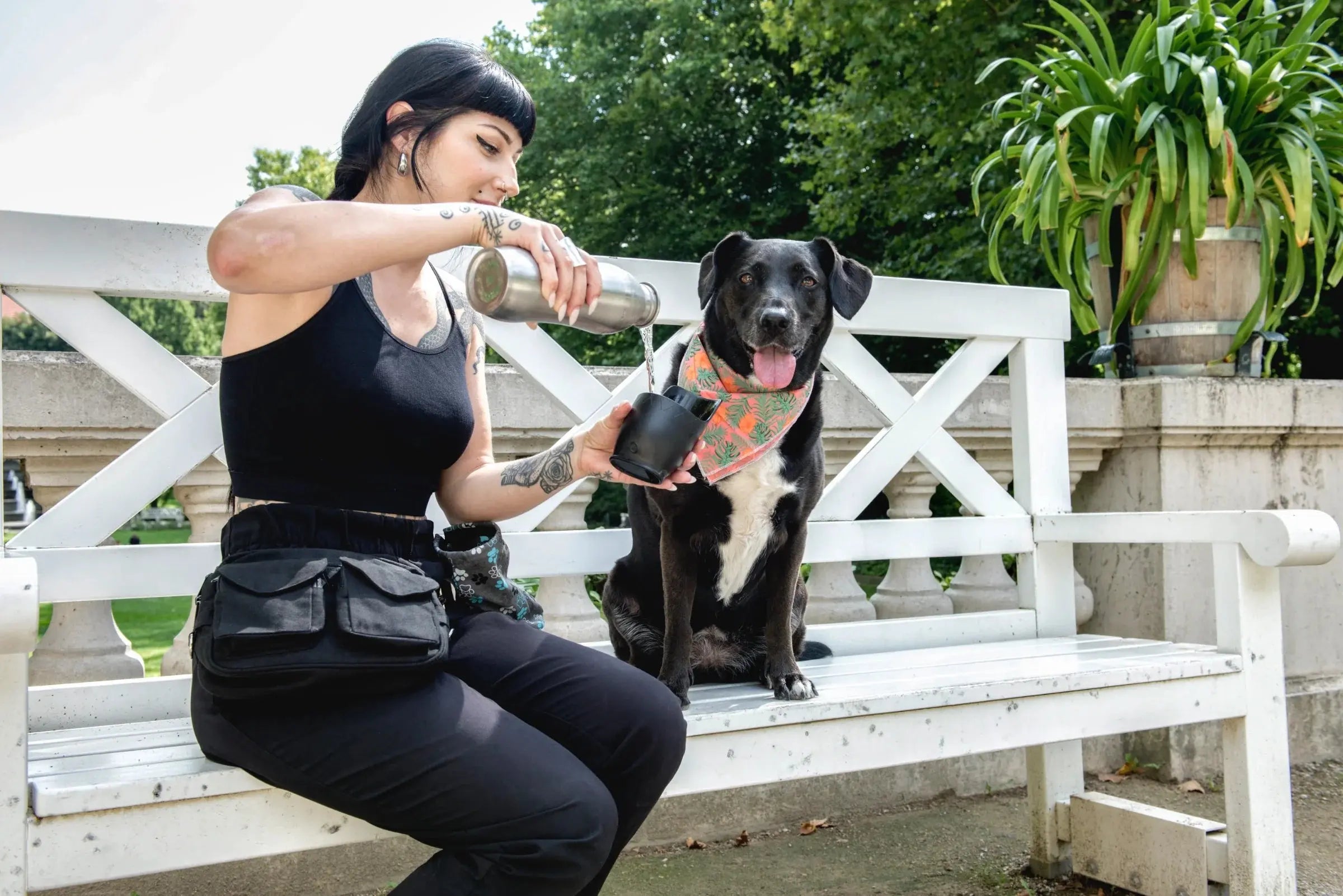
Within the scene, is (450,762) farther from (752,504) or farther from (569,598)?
(569,598)

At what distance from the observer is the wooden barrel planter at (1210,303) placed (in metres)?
3.84

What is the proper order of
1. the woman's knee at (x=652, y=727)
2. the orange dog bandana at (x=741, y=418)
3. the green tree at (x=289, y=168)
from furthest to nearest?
the green tree at (x=289, y=168), the orange dog bandana at (x=741, y=418), the woman's knee at (x=652, y=727)

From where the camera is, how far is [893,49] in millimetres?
10781

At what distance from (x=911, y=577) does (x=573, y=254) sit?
2.31m

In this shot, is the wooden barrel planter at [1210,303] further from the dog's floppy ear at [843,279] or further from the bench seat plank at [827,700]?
the dog's floppy ear at [843,279]

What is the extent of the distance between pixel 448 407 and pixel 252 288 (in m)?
0.40

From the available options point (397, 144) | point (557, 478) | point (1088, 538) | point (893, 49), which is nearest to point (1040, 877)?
point (1088, 538)

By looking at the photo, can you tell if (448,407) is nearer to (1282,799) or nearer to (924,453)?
(924,453)

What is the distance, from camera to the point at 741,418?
242 cm

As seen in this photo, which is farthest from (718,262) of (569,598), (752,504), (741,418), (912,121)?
(912,121)

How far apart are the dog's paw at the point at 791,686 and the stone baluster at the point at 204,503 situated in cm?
134

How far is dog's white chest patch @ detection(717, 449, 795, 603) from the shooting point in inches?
95.6

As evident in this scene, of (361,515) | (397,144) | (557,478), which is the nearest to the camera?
(361,515)

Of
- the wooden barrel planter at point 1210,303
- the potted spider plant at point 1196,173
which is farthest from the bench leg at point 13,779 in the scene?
the wooden barrel planter at point 1210,303
